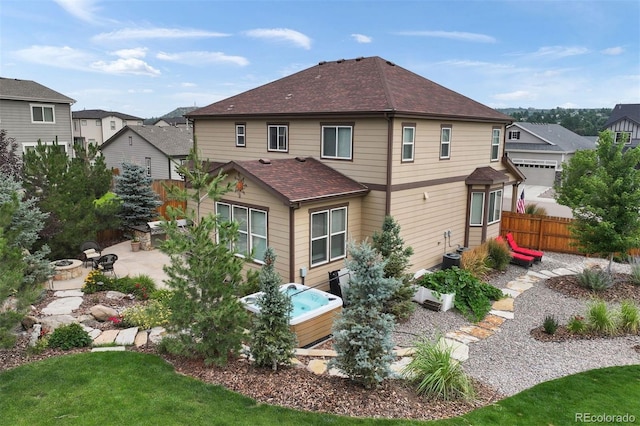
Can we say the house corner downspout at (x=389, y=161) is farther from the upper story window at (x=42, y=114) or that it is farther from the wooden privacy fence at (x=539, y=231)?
the upper story window at (x=42, y=114)

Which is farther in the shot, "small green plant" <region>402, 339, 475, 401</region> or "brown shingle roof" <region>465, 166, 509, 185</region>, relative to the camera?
"brown shingle roof" <region>465, 166, 509, 185</region>

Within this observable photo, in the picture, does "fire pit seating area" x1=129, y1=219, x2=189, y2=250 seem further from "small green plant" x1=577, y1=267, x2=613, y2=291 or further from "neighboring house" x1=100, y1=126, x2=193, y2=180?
"neighboring house" x1=100, y1=126, x2=193, y2=180

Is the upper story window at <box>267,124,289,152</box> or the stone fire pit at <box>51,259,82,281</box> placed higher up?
the upper story window at <box>267,124,289,152</box>

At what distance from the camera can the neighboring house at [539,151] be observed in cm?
4166

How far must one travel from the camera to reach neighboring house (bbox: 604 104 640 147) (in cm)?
5338

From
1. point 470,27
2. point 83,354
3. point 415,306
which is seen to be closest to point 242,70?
point 470,27

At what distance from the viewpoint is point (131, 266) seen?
1480 centimetres

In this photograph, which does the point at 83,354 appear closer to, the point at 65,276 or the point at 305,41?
the point at 65,276

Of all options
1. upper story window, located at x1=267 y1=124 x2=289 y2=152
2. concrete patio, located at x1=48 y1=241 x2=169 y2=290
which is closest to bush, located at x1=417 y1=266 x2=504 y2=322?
upper story window, located at x1=267 y1=124 x2=289 y2=152

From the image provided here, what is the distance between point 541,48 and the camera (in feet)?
95.6

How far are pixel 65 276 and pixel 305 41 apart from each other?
2020 cm

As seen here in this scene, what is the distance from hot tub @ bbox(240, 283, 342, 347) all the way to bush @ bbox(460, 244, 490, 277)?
5.93 meters

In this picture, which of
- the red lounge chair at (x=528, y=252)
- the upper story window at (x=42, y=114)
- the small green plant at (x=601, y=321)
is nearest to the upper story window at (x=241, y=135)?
the red lounge chair at (x=528, y=252)

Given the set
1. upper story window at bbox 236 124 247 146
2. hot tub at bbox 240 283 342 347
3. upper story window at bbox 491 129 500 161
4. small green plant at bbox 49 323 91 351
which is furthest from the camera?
upper story window at bbox 491 129 500 161
